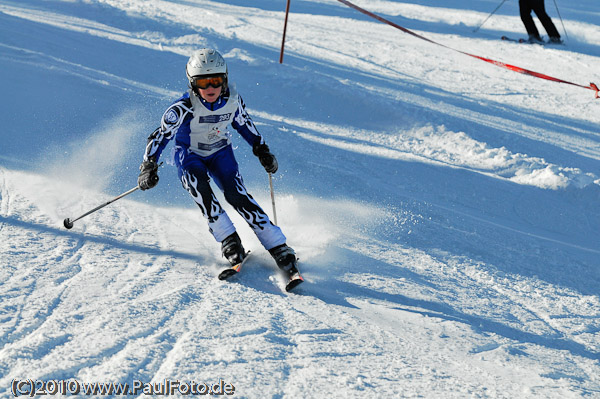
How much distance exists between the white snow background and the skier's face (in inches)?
47.9

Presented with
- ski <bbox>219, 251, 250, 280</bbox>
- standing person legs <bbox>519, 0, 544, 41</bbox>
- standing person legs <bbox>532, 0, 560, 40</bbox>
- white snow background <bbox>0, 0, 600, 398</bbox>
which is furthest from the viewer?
standing person legs <bbox>519, 0, 544, 41</bbox>

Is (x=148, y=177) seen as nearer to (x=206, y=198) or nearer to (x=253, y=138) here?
(x=206, y=198)

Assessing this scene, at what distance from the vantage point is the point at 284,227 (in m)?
5.30

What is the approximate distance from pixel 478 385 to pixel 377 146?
465cm

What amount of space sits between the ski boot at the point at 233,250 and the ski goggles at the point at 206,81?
3.63 feet

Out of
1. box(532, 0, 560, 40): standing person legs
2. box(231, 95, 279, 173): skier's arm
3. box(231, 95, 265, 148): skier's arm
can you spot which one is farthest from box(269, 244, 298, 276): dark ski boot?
box(532, 0, 560, 40): standing person legs

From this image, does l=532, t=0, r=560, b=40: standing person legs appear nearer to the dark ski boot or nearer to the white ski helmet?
the white ski helmet

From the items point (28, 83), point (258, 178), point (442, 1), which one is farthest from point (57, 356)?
point (442, 1)

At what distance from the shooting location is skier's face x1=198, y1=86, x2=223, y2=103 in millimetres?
4320

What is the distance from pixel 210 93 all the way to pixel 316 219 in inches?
67.0

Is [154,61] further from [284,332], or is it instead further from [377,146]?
[284,332]

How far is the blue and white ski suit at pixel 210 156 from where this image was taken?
4391mm

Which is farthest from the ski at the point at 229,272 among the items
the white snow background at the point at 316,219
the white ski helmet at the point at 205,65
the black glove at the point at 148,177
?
the white ski helmet at the point at 205,65

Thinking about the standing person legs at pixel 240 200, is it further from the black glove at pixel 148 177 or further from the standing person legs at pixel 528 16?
the standing person legs at pixel 528 16
